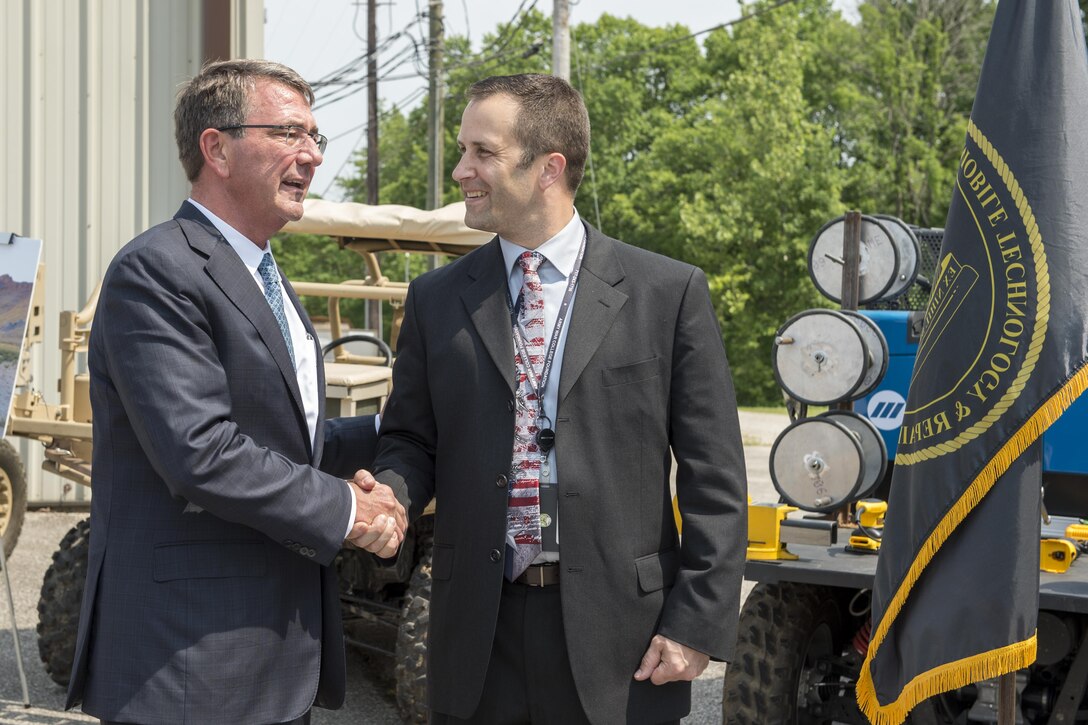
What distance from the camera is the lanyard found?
3010 mm

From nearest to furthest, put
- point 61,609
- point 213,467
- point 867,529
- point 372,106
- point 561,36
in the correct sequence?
point 213,467 → point 867,529 → point 61,609 → point 561,36 → point 372,106

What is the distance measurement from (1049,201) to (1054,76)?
34cm

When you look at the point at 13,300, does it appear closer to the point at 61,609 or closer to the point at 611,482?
the point at 61,609

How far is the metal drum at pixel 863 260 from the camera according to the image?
5027 millimetres

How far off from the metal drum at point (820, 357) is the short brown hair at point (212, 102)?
240 cm

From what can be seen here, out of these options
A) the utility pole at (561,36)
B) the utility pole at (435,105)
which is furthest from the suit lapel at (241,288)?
the utility pole at (435,105)

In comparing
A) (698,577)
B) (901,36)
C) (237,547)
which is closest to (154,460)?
(237,547)

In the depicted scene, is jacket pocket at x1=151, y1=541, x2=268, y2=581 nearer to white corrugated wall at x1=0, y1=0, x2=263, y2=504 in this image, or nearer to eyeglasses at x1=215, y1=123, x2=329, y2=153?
eyeglasses at x1=215, y1=123, x2=329, y2=153

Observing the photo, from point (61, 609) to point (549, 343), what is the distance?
13.0ft

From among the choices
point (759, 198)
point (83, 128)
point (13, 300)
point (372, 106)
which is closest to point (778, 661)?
point (13, 300)

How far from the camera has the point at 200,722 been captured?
274cm

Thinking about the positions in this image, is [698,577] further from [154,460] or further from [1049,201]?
[1049,201]

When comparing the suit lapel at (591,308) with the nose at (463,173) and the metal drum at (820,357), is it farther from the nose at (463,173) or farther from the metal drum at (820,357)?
the metal drum at (820,357)

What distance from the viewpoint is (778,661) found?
448 centimetres
